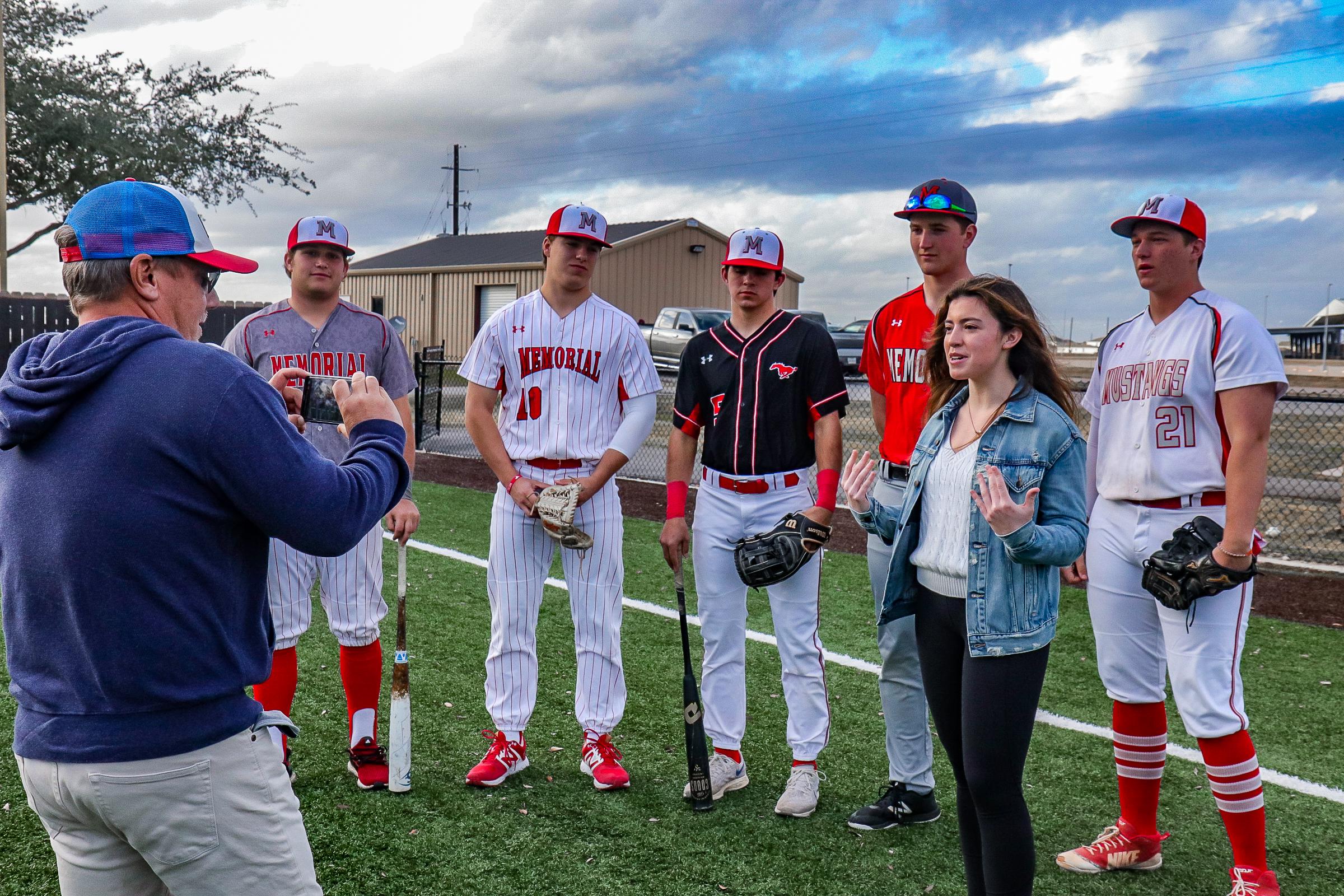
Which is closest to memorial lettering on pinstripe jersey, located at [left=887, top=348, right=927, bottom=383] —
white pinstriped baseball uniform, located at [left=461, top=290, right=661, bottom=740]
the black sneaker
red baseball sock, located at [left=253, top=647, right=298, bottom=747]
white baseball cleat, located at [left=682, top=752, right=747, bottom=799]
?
white pinstriped baseball uniform, located at [left=461, top=290, right=661, bottom=740]

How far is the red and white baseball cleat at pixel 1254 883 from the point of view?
328cm

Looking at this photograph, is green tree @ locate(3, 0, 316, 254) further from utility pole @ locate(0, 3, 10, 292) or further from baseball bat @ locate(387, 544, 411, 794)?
baseball bat @ locate(387, 544, 411, 794)

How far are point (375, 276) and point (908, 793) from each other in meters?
38.1

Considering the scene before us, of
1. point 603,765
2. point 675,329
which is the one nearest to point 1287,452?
point 603,765

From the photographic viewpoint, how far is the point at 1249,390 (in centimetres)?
326

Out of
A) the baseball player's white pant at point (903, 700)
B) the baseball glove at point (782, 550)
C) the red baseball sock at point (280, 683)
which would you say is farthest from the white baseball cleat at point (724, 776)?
the red baseball sock at point (280, 683)

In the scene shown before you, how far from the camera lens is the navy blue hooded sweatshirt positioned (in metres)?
1.78

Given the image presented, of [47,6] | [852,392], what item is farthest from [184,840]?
[47,6]

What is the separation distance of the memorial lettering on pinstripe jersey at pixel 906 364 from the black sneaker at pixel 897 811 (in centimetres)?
160

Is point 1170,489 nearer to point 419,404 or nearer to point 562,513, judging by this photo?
point 562,513

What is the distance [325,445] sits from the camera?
4.27 metres

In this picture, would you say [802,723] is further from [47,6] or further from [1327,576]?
[47,6]

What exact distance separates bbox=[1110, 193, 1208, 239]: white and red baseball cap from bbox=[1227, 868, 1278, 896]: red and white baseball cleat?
2129 millimetres

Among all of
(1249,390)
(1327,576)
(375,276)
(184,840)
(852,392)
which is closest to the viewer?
(184,840)
